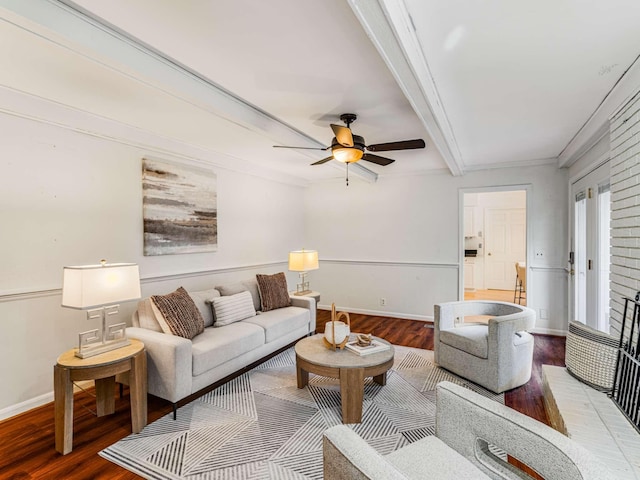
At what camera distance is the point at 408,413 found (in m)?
2.61

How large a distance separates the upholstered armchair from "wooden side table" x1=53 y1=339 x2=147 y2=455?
2.71 metres

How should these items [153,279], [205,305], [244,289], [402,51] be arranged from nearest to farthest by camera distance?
1. [402,51]
2. [205,305]
3. [153,279]
4. [244,289]

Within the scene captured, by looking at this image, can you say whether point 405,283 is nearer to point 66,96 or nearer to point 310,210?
point 310,210

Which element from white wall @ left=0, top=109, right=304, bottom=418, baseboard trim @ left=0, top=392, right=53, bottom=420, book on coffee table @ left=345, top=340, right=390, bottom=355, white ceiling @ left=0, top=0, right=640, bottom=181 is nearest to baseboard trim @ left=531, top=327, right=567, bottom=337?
white ceiling @ left=0, top=0, right=640, bottom=181

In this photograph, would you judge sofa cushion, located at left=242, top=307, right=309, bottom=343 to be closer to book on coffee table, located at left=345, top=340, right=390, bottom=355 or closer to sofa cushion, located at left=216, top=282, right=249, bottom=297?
sofa cushion, located at left=216, top=282, right=249, bottom=297

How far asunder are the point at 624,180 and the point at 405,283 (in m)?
3.53

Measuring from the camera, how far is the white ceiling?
1.62 metres

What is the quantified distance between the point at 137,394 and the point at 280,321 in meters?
1.63

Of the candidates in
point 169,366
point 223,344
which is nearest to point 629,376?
point 223,344

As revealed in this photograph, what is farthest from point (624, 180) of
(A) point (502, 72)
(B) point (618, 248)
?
(A) point (502, 72)

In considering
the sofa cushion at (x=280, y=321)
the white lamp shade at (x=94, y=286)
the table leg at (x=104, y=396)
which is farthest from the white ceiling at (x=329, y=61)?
the table leg at (x=104, y=396)

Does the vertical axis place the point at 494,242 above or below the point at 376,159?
below

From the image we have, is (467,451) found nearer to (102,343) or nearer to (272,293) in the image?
(102,343)

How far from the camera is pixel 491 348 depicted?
2900 mm
